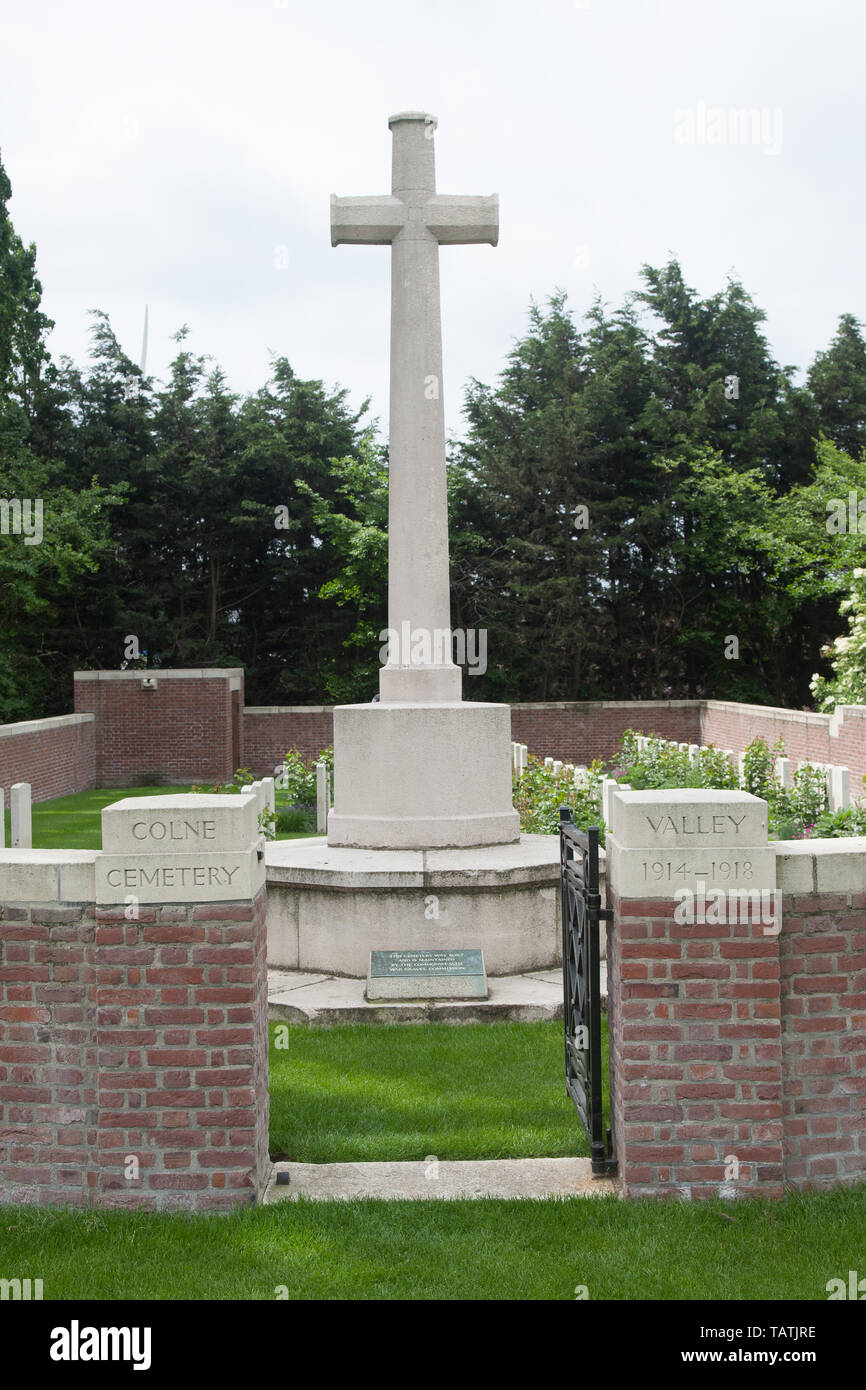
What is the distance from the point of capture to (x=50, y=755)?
21078 mm

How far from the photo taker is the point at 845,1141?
4188 millimetres

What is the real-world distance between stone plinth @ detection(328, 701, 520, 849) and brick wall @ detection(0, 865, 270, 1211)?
161 inches

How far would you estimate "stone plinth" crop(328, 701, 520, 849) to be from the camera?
816 centimetres

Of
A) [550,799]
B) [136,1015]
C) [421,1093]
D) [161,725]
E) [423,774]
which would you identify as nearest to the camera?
[136,1015]

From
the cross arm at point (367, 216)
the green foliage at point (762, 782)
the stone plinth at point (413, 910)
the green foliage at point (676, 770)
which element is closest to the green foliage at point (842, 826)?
the green foliage at point (762, 782)

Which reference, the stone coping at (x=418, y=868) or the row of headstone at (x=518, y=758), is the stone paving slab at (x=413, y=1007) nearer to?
the stone coping at (x=418, y=868)

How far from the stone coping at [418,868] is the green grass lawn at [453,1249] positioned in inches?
128

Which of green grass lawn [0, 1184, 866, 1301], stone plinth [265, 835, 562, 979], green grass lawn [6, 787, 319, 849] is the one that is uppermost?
stone plinth [265, 835, 562, 979]

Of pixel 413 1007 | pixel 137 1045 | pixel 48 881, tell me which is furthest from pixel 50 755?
pixel 137 1045

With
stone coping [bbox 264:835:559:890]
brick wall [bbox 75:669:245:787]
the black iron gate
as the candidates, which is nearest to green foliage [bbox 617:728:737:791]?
stone coping [bbox 264:835:559:890]

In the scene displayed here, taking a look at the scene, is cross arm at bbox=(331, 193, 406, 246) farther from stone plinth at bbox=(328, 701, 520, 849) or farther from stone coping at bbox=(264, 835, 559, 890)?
stone coping at bbox=(264, 835, 559, 890)

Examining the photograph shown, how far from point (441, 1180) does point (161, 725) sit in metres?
20.7

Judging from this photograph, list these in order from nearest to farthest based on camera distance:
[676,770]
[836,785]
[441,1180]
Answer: [441,1180], [836,785], [676,770]

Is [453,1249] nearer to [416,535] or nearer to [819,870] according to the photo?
[819,870]
